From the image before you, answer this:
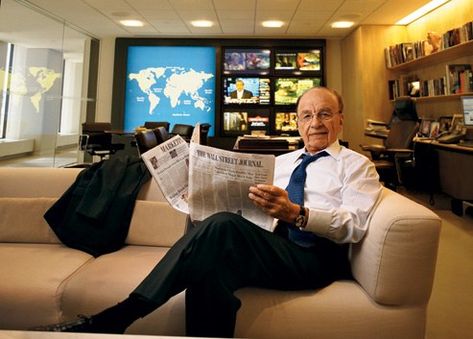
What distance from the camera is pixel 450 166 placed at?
3.59 meters

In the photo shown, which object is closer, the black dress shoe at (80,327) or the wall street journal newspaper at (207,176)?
the black dress shoe at (80,327)

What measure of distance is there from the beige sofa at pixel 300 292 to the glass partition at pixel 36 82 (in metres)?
5.33

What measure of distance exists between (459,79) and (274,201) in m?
3.98

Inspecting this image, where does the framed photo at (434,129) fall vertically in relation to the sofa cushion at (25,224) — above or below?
above

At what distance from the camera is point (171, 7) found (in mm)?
5039

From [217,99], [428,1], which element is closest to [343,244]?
[428,1]

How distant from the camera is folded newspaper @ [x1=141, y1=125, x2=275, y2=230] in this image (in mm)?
1111

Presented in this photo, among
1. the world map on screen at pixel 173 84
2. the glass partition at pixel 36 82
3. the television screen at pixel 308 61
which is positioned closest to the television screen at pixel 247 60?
the world map on screen at pixel 173 84

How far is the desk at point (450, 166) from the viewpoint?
3305mm

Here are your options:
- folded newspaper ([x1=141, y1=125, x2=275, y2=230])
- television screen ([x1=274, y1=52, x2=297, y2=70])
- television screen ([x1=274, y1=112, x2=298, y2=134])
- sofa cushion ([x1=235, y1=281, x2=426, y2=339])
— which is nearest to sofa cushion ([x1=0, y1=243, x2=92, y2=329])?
folded newspaper ([x1=141, y1=125, x2=275, y2=230])

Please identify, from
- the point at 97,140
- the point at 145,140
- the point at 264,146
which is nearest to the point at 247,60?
the point at 97,140

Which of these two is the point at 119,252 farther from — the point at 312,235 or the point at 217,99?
the point at 217,99

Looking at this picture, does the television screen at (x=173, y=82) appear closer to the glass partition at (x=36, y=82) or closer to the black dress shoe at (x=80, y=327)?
the glass partition at (x=36, y=82)

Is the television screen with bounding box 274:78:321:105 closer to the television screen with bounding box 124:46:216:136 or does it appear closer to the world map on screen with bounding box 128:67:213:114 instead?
the television screen with bounding box 124:46:216:136
